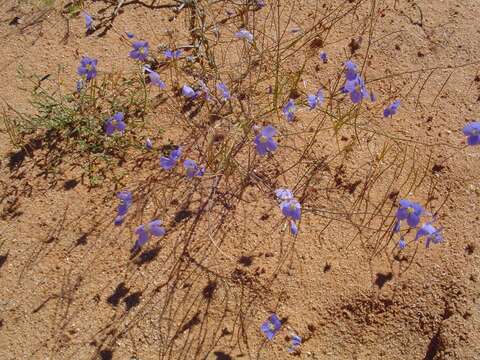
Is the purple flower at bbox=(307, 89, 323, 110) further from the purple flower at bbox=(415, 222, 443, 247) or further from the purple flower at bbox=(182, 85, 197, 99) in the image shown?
the purple flower at bbox=(415, 222, 443, 247)

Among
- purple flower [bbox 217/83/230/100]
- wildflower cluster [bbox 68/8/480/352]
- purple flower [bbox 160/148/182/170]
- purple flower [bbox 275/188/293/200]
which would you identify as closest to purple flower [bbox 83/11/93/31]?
wildflower cluster [bbox 68/8/480/352]

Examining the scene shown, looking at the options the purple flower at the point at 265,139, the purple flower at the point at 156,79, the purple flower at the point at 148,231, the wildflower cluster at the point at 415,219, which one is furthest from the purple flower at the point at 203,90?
the wildflower cluster at the point at 415,219

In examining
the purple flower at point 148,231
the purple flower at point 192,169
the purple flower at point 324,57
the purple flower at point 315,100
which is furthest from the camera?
the purple flower at point 324,57

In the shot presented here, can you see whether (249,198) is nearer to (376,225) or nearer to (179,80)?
(376,225)

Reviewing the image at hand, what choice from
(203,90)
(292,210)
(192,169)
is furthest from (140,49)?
(292,210)

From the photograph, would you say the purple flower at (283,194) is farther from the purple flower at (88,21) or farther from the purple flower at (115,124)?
the purple flower at (88,21)

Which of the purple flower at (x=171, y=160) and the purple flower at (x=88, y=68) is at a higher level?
the purple flower at (x=88, y=68)
